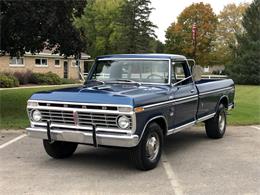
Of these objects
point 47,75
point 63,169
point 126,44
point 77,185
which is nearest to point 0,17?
point 63,169

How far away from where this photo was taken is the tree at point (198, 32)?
6397 centimetres

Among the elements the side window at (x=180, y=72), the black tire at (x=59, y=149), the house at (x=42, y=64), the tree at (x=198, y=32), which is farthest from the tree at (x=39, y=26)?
the tree at (x=198, y=32)

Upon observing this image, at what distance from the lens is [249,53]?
43.4 metres

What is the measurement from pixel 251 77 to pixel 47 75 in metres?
20.6

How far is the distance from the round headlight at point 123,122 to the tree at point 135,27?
5403cm

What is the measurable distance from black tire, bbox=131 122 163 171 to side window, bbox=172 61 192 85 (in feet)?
4.77

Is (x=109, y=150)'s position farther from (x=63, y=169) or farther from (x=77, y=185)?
(x=77, y=185)

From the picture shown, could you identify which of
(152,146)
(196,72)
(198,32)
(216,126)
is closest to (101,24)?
(198,32)

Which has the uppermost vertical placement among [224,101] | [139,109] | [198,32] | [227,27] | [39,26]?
[227,27]

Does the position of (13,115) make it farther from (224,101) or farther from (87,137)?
(87,137)

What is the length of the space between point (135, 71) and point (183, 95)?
1058 millimetres

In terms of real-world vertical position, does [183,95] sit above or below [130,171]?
above

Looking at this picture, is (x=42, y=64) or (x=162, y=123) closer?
(x=162, y=123)

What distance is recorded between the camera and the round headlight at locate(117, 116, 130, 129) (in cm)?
645
